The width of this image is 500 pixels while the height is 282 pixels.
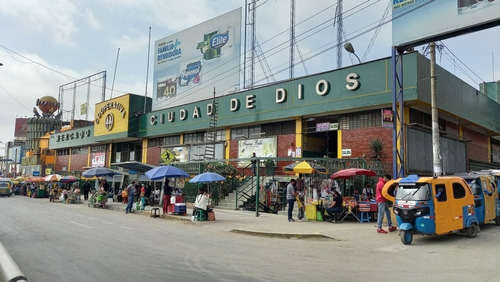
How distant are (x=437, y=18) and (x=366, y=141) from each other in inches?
338

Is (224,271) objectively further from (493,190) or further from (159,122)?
(159,122)

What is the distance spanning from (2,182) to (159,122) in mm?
21711

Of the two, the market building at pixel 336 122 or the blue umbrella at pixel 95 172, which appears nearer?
the market building at pixel 336 122

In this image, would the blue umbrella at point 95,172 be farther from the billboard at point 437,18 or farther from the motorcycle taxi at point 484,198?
the motorcycle taxi at point 484,198

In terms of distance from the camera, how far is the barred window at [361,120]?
22.7 m

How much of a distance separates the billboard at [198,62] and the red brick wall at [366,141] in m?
13.5

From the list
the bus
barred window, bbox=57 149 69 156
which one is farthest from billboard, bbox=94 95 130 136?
barred window, bbox=57 149 69 156

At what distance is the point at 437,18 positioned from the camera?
15.8 metres

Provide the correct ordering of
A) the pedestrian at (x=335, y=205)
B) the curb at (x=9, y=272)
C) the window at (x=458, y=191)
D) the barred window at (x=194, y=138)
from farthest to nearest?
the barred window at (x=194, y=138), the pedestrian at (x=335, y=205), the window at (x=458, y=191), the curb at (x=9, y=272)

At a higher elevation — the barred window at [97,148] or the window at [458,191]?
the barred window at [97,148]

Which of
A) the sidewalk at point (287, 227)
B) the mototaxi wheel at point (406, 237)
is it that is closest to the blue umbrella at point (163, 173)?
the sidewalk at point (287, 227)

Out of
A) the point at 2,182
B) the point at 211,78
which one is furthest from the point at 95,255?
the point at 2,182

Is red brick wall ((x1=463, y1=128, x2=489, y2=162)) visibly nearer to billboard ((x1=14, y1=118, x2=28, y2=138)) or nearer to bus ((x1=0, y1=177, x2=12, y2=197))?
bus ((x1=0, y1=177, x2=12, y2=197))

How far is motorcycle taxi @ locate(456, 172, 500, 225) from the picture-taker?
13172mm
